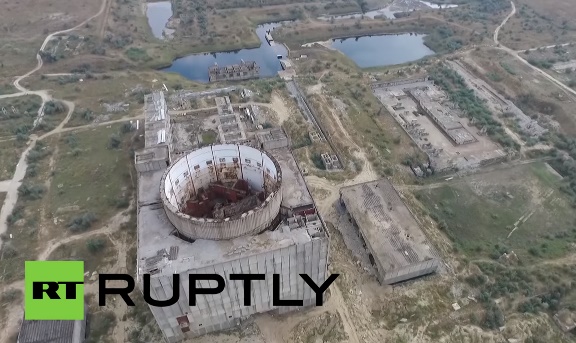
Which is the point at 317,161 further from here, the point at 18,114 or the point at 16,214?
the point at 18,114

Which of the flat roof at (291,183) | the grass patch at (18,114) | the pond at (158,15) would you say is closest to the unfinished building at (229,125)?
the flat roof at (291,183)

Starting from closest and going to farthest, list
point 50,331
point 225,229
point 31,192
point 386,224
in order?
point 225,229
point 50,331
point 386,224
point 31,192

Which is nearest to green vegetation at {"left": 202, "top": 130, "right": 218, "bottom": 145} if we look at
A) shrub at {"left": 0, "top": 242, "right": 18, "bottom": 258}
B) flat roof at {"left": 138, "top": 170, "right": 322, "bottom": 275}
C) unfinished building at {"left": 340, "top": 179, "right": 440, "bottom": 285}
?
unfinished building at {"left": 340, "top": 179, "right": 440, "bottom": 285}

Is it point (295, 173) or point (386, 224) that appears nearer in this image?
point (295, 173)

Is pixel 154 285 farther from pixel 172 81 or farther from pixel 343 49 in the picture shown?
pixel 343 49

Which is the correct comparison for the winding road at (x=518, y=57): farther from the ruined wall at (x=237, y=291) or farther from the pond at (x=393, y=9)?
the ruined wall at (x=237, y=291)

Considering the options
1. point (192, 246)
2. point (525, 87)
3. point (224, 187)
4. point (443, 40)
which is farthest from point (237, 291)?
point (443, 40)

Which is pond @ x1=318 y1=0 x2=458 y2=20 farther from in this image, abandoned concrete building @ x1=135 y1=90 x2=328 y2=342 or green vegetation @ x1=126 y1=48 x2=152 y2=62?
abandoned concrete building @ x1=135 y1=90 x2=328 y2=342
